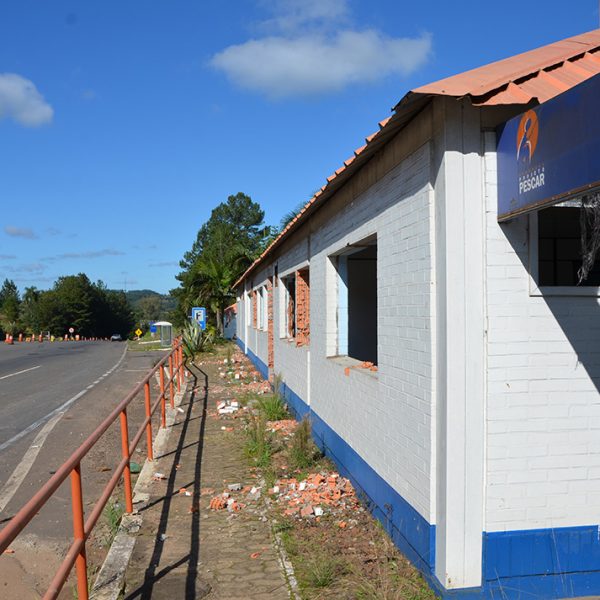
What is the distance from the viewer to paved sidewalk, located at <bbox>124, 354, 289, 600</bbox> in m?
4.61

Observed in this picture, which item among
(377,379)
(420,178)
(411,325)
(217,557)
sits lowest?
(217,557)

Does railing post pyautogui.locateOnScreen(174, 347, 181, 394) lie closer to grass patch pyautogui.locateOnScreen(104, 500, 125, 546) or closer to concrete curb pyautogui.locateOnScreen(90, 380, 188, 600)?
concrete curb pyautogui.locateOnScreen(90, 380, 188, 600)

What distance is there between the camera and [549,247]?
6.19m

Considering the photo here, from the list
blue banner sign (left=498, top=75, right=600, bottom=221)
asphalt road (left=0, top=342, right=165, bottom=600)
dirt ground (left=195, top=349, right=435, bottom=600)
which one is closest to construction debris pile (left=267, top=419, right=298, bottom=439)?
dirt ground (left=195, top=349, right=435, bottom=600)

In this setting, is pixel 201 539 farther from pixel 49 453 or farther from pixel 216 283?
pixel 216 283

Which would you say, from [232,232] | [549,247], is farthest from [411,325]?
[232,232]

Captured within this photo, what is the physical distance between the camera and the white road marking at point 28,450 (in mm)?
7334

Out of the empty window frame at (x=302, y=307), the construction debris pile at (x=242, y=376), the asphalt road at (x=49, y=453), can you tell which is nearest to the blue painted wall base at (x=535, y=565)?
the asphalt road at (x=49, y=453)

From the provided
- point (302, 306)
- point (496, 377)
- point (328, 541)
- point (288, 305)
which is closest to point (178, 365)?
point (288, 305)

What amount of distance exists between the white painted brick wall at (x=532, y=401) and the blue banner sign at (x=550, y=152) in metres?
0.23

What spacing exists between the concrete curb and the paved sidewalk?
2.5 inches

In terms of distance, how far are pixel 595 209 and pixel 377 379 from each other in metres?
2.61

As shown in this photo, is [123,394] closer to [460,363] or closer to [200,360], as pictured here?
[200,360]

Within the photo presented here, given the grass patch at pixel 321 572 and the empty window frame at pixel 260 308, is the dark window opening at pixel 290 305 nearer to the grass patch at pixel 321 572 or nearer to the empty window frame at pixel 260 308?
the empty window frame at pixel 260 308
